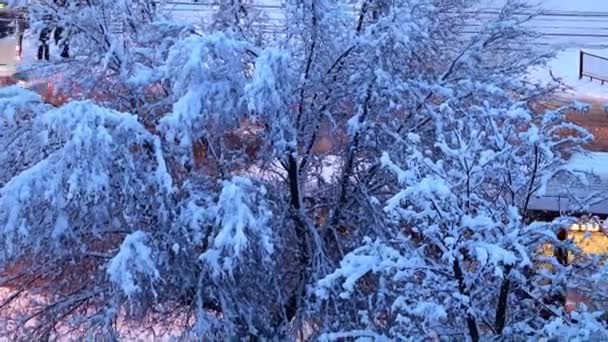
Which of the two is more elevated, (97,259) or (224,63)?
(224,63)

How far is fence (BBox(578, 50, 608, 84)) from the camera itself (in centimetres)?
1554

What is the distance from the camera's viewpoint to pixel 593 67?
15.7m

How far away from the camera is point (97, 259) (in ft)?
29.5

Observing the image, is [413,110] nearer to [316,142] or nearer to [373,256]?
[316,142]

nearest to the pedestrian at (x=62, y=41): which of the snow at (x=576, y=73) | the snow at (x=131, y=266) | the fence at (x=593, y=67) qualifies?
the snow at (x=131, y=266)

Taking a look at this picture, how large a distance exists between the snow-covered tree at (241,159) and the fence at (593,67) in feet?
17.6

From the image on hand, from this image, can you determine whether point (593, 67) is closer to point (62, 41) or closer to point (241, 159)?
point (241, 159)

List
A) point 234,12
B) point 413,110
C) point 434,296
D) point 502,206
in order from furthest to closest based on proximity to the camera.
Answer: point 234,12 < point 413,110 < point 502,206 < point 434,296

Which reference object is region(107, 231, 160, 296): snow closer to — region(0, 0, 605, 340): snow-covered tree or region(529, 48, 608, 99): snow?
region(0, 0, 605, 340): snow-covered tree

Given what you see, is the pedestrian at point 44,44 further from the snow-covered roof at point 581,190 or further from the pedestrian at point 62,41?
→ the snow-covered roof at point 581,190

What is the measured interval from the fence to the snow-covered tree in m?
Result: 5.37

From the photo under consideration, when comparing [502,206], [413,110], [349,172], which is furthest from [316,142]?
[502,206]

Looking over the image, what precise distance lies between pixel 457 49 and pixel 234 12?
9.03 ft

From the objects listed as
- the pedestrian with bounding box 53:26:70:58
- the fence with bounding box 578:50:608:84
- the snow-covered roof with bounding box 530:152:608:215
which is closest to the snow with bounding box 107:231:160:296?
the pedestrian with bounding box 53:26:70:58
